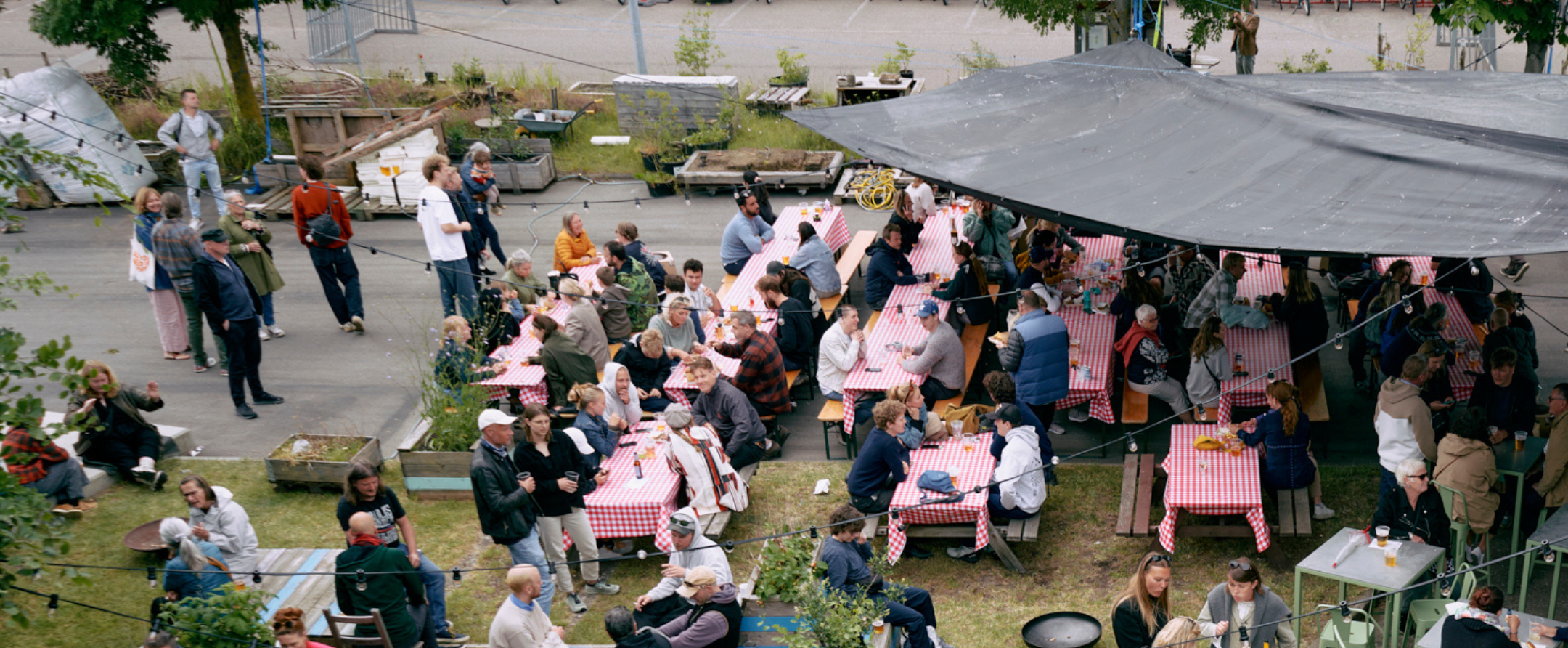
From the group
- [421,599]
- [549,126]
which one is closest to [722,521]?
[421,599]

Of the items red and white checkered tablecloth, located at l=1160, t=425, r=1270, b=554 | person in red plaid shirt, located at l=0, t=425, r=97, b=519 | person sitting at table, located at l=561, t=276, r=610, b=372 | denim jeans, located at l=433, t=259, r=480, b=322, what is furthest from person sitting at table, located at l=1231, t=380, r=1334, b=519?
person in red plaid shirt, located at l=0, t=425, r=97, b=519

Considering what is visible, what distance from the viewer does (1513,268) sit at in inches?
483

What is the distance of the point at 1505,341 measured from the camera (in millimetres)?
9172

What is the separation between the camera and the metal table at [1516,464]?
8203mm

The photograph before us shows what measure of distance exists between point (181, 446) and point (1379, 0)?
22818 millimetres

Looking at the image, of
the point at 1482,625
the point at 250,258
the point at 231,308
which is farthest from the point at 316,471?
the point at 1482,625

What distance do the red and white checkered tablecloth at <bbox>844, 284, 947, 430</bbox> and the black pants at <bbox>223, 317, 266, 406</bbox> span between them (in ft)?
17.1

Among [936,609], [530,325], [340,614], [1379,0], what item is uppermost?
[1379,0]

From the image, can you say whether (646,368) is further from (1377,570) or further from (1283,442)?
(1377,570)

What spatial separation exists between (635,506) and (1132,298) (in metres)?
4.61

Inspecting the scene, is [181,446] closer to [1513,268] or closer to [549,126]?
[549,126]

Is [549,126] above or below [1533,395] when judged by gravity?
above

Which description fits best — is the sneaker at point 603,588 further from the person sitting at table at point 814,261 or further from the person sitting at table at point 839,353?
the person sitting at table at point 814,261

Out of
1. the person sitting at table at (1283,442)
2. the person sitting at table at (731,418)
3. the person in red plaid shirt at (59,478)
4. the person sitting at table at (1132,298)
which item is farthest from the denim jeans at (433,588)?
the person sitting at table at (1132,298)
